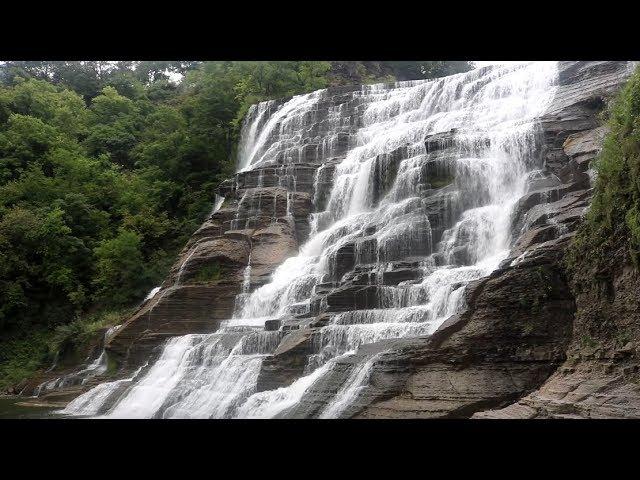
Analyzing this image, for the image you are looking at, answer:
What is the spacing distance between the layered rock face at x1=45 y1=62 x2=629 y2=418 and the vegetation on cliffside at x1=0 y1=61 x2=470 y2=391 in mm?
3634

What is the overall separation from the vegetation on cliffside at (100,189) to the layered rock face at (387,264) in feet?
11.9

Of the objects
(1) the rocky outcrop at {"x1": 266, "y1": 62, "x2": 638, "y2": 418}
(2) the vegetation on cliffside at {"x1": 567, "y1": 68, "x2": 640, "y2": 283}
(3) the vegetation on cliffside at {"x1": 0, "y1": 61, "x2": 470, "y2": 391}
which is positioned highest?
(3) the vegetation on cliffside at {"x1": 0, "y1": 61, "x2": 470, "y2": 391}

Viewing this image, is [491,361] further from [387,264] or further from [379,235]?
[379,235]

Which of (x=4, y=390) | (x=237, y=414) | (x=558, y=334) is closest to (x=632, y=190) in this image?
(x=558, y=334)

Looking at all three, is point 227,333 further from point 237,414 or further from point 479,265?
point 479,265

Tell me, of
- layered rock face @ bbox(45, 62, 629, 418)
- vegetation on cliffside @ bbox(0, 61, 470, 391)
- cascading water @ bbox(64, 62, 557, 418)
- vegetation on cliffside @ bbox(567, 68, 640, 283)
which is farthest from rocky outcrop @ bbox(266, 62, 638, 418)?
vegetation on cliffside @ bbox(0, 61, 470, 391)

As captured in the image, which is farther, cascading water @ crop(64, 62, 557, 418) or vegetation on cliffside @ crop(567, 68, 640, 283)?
cascading water @ crop(64, 62, 557, 418)

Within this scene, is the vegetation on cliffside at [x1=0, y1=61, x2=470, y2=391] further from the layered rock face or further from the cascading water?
the cascading water

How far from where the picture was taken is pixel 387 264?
643 inches

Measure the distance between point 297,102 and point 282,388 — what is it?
74.7 ft

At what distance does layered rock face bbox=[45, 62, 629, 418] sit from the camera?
35.0 feet

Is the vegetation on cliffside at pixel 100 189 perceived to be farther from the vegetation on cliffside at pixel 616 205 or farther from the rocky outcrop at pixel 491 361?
the vegetation on cliffside at pixel 616 205

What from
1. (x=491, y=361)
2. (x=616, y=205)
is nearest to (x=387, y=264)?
(x=491, y=361)

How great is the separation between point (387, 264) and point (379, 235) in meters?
2.02
